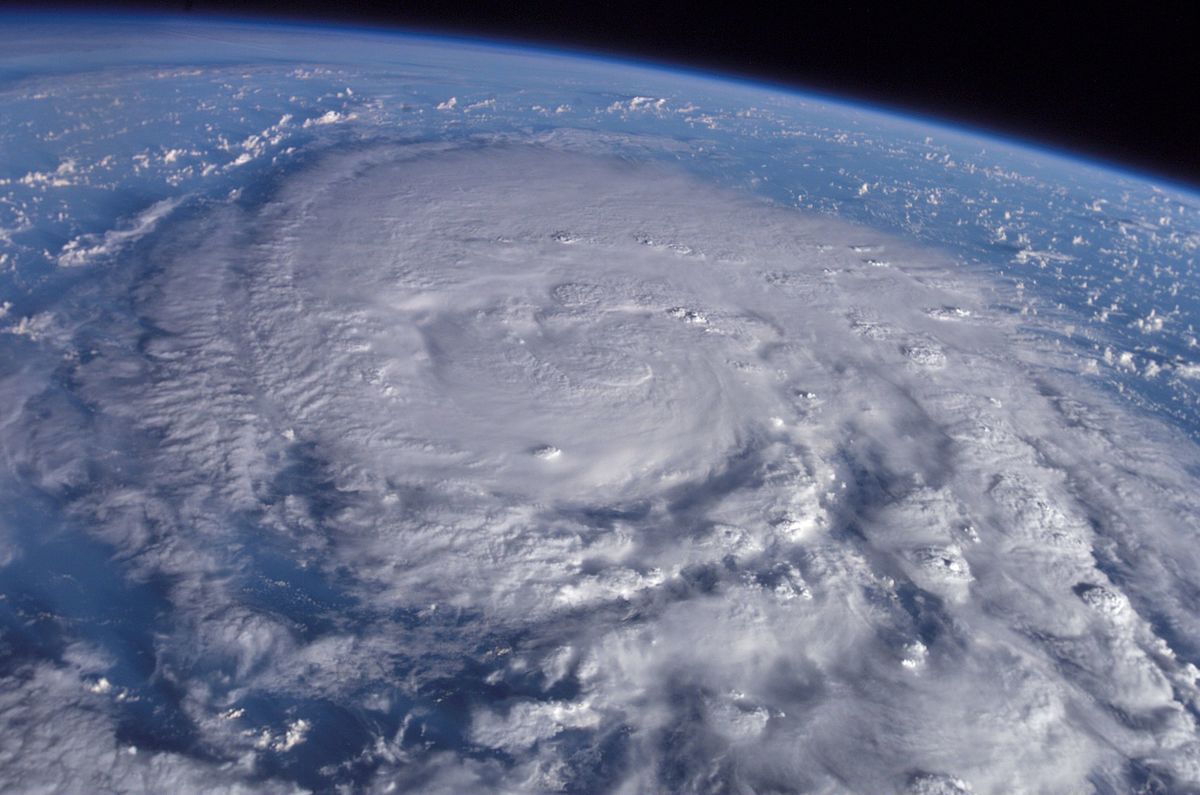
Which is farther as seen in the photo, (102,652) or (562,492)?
Answer: (562,492)

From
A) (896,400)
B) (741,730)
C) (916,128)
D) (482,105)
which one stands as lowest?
(741,730)

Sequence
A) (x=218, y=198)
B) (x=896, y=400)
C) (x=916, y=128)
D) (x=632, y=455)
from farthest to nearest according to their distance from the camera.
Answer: (x=916, y=128)
(x=218, y=198)
(x=896, y=400)
(x=632, y=455)

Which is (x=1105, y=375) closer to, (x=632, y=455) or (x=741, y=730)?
(x=632, y=455)

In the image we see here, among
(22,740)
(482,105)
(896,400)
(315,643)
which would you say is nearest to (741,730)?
(315,643)

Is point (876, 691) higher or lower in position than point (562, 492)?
lower

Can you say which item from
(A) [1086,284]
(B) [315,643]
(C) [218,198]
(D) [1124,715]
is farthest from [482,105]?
(D) [1124,715]

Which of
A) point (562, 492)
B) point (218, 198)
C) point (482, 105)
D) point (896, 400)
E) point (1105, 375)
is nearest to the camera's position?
point (562, 492)
